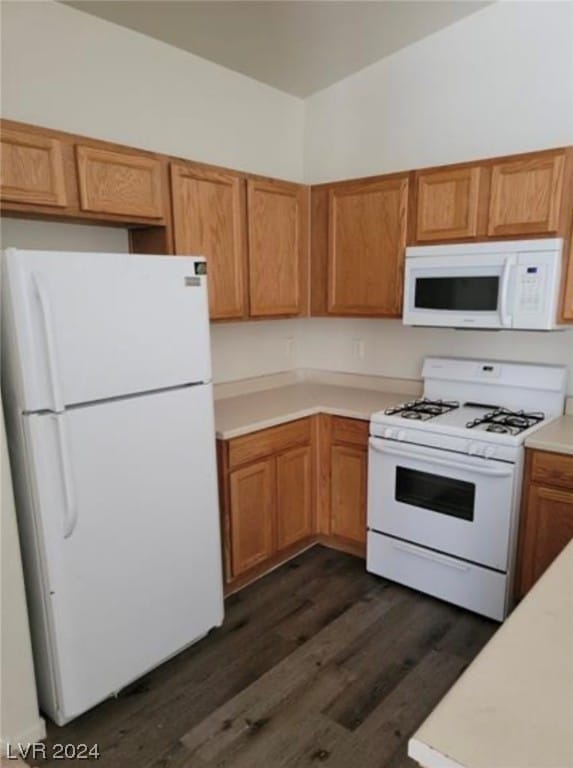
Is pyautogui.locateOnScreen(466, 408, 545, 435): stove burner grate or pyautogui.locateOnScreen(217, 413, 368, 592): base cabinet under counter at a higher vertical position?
pyautogui.locateOnScreen(466, 408, 545, 435): stove burner grate

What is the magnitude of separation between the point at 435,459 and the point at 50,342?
5.73 feet

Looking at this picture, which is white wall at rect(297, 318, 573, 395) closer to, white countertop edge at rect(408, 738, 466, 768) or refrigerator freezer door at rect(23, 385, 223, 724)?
refrigerator freezer door at rect(23, 385, 223, 724)

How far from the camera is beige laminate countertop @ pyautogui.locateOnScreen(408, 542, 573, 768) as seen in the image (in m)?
0.72

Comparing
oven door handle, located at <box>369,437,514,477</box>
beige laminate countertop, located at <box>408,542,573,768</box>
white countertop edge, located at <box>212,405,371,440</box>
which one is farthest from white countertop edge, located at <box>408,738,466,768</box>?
white countertop edge, located at <box>212,405,371,440</box>

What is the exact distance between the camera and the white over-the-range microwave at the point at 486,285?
7.50 ft

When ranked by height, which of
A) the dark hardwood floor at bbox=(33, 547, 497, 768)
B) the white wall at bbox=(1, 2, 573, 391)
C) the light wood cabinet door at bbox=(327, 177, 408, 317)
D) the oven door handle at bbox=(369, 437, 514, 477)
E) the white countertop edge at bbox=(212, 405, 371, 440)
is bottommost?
the dark hardwood floor at bbox=(33, 547, 497, 768)

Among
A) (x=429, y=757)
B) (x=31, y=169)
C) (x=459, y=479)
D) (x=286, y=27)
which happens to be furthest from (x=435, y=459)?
(x=286, y=27)

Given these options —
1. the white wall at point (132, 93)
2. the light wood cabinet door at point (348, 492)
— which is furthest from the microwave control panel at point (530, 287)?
the white wall at point (132, 93)

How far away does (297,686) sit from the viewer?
6.86ft

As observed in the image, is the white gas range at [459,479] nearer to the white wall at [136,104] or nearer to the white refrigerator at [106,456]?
the white refrigerator at [106,456]

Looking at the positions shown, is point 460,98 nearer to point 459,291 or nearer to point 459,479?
point 459,291

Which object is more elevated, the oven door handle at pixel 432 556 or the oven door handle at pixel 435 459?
the oven door handle at pixel 435 459

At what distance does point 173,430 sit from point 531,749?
1.60 meters

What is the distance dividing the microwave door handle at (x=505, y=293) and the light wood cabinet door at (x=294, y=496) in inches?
49.4
